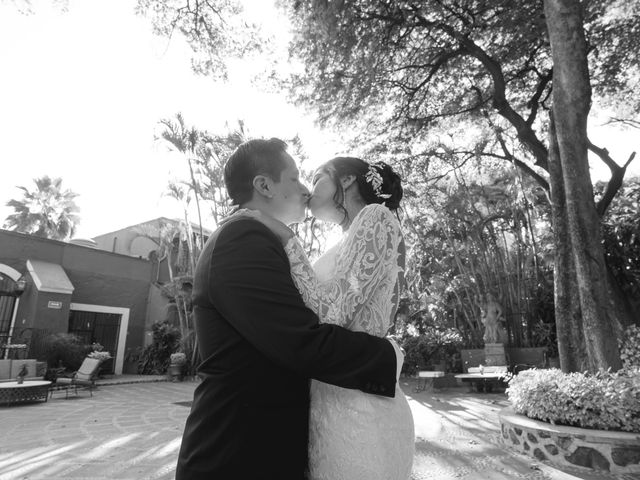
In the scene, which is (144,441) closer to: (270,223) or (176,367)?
(270,223)

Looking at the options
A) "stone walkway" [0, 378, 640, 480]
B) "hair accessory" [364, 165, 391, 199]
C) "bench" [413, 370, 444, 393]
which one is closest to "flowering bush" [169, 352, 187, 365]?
"stone walkway" [0, 378, 640, 480]

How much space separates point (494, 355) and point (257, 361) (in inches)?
512

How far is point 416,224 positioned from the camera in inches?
595

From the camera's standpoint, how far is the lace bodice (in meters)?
1.21

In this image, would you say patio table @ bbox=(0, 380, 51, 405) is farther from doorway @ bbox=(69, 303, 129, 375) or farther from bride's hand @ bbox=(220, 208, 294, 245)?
bride's hand @ bbox=(220, 208, 294, 245)

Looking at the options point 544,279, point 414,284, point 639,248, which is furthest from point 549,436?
point 414,284

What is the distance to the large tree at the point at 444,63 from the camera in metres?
8.50

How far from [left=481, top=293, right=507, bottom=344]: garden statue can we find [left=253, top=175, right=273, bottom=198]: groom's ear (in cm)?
1325

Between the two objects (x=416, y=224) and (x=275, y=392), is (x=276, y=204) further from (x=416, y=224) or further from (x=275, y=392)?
(x=416, y=224)

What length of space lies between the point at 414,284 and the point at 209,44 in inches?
482

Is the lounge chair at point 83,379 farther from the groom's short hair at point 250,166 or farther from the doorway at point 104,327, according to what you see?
the groom's short hair at point 250,166

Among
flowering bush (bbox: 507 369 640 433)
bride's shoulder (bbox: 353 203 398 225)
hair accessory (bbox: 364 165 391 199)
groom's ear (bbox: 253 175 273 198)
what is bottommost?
flowering bush (bbox: 507 369 640 433)

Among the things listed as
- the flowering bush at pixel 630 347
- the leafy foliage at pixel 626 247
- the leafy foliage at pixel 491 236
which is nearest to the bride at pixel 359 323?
the flowering bush at pixel 630 347

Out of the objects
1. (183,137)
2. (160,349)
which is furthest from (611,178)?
(160,349)
